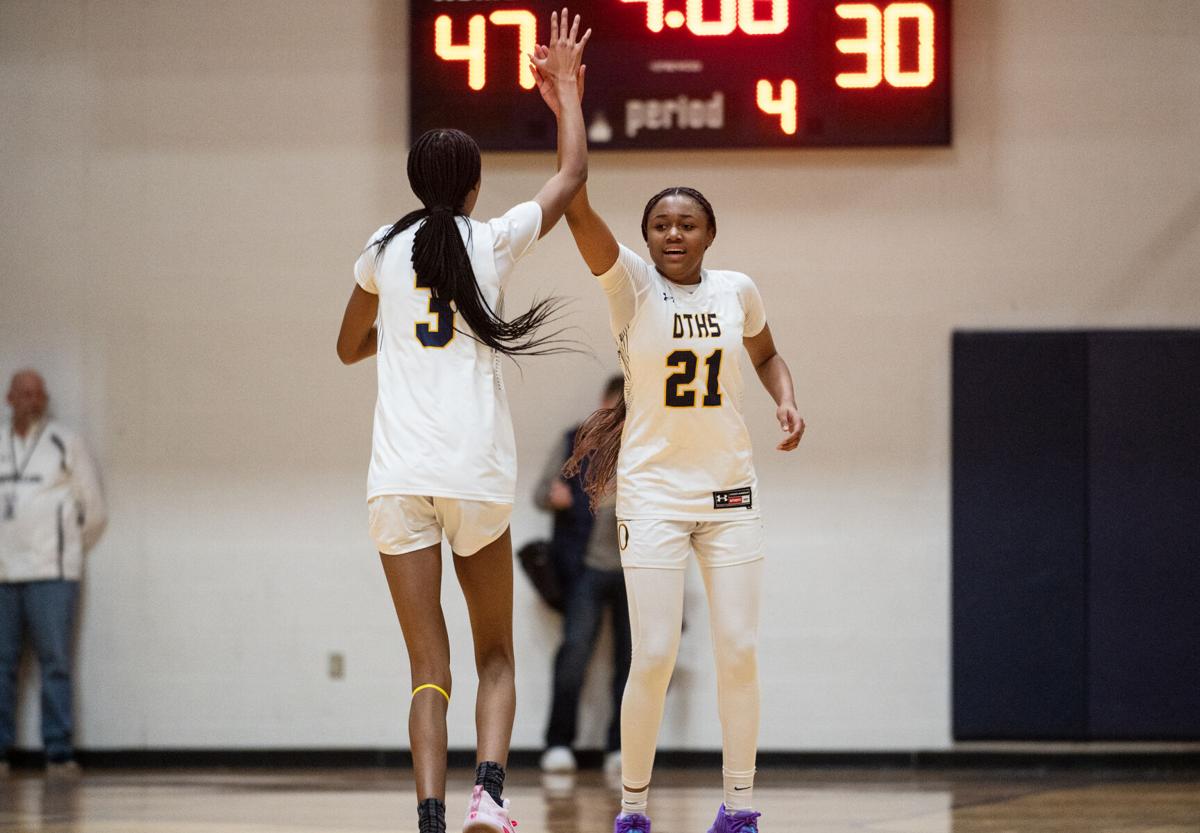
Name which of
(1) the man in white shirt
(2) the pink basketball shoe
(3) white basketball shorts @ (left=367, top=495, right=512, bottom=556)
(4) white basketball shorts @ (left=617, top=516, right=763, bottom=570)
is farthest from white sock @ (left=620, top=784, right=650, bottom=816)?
(1) the man in white shirt

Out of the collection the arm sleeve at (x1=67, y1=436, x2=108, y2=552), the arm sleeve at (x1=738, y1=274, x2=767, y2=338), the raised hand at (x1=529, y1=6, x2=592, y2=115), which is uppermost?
the raised hand at (x1=529, y1=6, x2=592, y2=115)

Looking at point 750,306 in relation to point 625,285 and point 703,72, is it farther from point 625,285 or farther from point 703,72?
point 703,72

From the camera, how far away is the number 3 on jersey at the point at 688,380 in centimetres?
403

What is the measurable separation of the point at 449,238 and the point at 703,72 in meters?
3.41

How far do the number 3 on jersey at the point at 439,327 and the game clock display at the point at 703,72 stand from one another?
3297 millimetres

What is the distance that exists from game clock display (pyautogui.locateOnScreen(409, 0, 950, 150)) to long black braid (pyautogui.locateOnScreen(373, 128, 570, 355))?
3100mm

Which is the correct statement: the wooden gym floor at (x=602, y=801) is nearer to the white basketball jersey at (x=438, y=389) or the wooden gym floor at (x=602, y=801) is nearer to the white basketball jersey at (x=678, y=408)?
the white basketball jersey at (x=678, y=408)

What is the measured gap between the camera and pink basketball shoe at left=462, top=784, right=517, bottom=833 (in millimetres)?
3227

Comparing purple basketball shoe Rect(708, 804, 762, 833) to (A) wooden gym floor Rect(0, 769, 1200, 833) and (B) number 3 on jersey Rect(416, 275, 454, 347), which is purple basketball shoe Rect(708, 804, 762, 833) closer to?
(A) wooden gym floor Rect(0, 769, 1200, 833)

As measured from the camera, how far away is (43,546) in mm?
7113

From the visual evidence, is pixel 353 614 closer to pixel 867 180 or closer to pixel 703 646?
pixel 703 646

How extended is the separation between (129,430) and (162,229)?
101 cm

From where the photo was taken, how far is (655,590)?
3994 millimetres

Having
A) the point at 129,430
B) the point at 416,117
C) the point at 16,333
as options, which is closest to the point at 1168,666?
the point at 416,117
